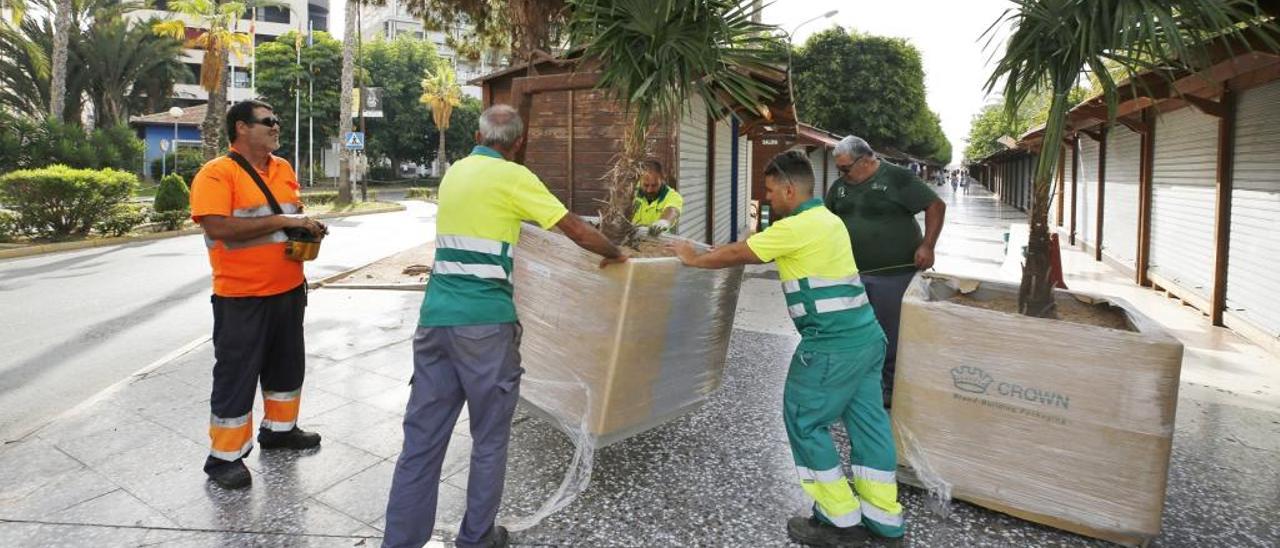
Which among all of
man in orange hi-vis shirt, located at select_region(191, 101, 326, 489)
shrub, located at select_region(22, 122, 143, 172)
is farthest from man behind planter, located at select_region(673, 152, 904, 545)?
shrub, located at select_region(22, 122, 143, 172)

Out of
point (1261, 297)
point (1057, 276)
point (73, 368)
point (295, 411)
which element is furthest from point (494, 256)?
point (1261, 297)

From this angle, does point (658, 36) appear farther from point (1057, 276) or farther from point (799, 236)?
point (1057, 276)

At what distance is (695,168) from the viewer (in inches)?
423

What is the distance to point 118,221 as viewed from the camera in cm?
1521

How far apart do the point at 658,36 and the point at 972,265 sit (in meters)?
9.67

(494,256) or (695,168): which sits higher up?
(695,168)

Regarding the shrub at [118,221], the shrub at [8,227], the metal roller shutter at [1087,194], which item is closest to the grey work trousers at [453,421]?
the metal roller shutter at [1087,194]

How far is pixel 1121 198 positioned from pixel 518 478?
11.9 m

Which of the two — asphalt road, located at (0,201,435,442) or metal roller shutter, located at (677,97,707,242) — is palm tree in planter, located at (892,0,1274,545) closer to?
asphalt road, located at (0,201,435,442)

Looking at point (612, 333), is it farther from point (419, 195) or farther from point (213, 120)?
point (419, 195)

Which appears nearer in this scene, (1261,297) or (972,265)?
(1261,297)

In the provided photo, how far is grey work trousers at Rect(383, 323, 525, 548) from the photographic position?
102 inches

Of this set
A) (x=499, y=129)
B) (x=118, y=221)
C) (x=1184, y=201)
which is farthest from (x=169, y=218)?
(x=1184, y=201)

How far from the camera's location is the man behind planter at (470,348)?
2594mm
